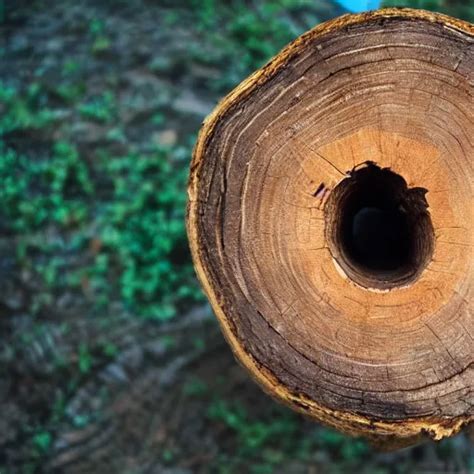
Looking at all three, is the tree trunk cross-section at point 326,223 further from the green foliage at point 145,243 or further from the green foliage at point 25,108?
the green foliage at point 25,108

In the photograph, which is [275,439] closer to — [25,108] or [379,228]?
[379,228]

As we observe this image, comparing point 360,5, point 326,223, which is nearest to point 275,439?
point 326,223

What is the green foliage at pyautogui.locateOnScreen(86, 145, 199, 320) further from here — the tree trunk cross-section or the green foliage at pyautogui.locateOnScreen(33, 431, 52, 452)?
the tree trunk cross-section

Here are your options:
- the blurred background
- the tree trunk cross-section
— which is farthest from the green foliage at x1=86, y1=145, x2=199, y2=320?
the tree trunk cross-section

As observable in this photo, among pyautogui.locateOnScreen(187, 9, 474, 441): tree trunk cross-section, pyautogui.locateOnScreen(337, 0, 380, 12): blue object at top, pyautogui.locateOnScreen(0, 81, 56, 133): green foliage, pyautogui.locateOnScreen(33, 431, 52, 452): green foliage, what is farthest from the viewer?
pyautogui.locateOnScreen(0, 81, 56, 133): green foliage

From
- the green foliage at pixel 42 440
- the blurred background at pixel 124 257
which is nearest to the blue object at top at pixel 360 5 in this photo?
the blurred background at pixel 124 257
